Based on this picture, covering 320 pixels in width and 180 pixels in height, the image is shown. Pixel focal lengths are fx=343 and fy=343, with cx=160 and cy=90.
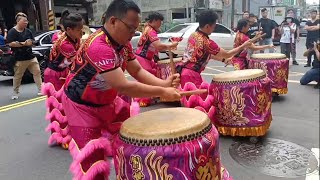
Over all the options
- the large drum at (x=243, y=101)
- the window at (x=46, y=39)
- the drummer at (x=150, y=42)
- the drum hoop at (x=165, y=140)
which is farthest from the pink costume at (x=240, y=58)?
the window at (x=46, y=39)

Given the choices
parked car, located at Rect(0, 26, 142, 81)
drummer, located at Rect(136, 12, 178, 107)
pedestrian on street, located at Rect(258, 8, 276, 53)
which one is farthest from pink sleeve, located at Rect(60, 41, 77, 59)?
pedestrian on street, located at Rect(258, 8, 276, 53)

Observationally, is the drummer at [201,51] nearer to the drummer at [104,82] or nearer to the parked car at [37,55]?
the drummer at [104,82]

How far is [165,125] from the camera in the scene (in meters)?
2.10

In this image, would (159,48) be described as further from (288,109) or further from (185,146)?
(185,146)

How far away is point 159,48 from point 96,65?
2974 mm

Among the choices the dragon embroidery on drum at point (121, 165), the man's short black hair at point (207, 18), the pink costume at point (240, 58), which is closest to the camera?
the dragon embroidery on drum at point (121, 165)

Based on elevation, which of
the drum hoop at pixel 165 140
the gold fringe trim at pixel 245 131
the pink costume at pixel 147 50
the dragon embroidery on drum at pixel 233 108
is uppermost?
the pink costume at pixel 147 50

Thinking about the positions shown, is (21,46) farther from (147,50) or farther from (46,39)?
(46,39)

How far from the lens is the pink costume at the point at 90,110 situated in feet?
7.06

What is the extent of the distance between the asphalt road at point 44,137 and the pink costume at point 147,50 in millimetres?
887

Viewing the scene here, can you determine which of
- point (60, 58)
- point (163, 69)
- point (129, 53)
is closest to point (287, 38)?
point (163, 69)

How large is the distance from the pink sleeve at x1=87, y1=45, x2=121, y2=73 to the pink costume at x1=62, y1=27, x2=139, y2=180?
0.04 metres

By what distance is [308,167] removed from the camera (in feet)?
10.6

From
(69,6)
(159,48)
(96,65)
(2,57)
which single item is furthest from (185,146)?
(69,6)
